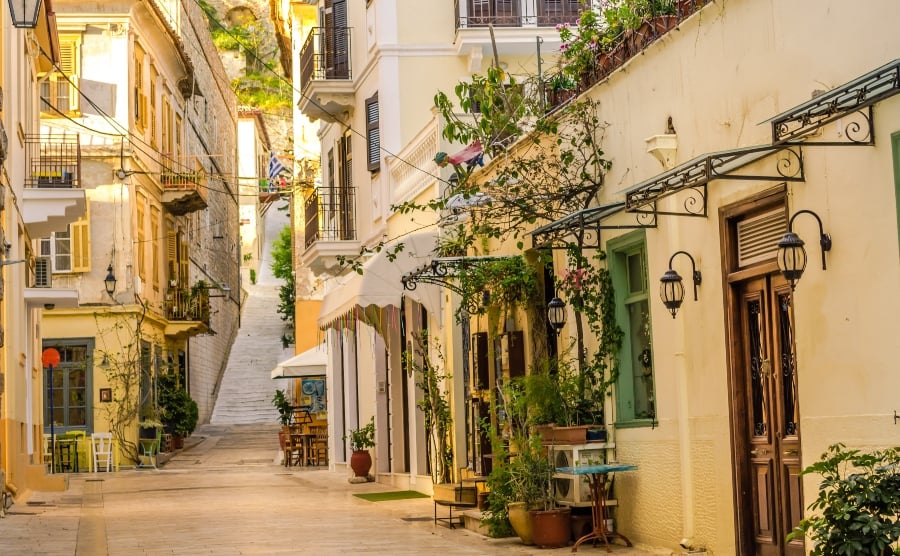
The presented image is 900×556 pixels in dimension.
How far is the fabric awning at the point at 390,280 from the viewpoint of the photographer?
18.1 m

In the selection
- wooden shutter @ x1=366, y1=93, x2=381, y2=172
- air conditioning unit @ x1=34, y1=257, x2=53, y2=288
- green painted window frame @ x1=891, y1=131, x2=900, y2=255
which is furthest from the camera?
air conditioning unit @ x1=34, y1=257, x2=53, y2=288

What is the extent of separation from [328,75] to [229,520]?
11.7 metres

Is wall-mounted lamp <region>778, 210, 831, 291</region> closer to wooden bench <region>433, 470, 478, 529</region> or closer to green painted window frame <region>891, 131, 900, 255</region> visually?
green painted window frame <region>891, 131, 900, 255</region>

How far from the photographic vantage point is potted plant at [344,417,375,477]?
2475cm

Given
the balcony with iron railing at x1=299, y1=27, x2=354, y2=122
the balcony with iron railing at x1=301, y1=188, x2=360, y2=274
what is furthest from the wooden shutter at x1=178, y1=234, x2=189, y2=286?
the balcony with iron railing at x1=299, y1=27, x2=354, y2=122

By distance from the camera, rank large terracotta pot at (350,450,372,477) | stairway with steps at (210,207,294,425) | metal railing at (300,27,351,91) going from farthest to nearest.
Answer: stairway with steps at (210,207,294,425), metal railing at (300,27,351,91), large terracotta pot at (350,450,372,477)

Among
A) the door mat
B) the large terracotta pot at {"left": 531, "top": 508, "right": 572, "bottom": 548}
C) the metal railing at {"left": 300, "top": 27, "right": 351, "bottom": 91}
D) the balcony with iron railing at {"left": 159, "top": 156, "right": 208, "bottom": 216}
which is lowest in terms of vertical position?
the door mat

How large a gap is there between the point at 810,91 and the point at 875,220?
1.23 m

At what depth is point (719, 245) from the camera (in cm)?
1084

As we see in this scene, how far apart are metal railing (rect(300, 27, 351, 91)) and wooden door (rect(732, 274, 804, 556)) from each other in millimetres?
16794

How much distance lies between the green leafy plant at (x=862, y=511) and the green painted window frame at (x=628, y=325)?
15.5 feet

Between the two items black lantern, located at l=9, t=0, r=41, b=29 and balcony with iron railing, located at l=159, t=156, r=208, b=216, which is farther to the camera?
balcony with iron railing, located at l=159, t=156, r=208, b=216

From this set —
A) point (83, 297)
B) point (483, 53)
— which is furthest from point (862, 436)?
point (83, 297)

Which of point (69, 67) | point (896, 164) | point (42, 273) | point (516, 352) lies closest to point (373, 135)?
point (516, 352)
